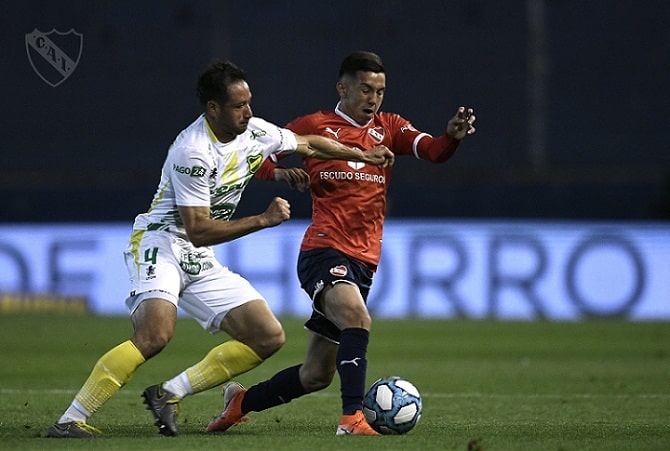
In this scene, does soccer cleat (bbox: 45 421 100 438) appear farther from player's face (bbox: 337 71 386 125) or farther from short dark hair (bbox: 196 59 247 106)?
player's face (bbox: 337 71 386 125)

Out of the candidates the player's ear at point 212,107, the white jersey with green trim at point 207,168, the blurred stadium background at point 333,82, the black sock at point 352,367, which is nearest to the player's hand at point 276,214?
the white jersey with green trim at point 207,168

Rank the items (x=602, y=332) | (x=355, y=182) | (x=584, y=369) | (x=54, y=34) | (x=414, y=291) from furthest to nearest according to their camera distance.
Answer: (x=54, y=34)
(x=414, y=291)
(x=602, y=332)
(x=584, y=369)
(x=355, y=182)

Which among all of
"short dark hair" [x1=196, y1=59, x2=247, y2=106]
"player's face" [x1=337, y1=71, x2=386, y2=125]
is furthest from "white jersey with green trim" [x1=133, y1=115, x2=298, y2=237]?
"player's face" [x1=337, y1=71, x2=386, y2=125]

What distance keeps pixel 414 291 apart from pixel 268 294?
6.81 ft

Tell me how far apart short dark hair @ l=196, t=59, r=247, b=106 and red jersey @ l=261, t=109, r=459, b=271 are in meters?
0.80

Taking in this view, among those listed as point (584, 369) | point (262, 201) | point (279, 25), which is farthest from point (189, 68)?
point (584, 369)

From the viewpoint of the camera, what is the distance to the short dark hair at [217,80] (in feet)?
21.3

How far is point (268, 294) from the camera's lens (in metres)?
17.9

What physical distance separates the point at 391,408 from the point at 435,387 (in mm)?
3537

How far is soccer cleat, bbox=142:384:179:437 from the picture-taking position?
6.48m

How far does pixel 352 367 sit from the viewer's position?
6516 mm

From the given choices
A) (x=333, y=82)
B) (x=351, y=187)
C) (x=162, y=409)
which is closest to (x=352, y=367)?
(x=162, y=409)

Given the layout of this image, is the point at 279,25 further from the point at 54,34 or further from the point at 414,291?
A: the point at 414,291

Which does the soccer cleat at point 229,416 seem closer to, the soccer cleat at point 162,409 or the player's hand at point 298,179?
the soccer cleat at point 162,409
